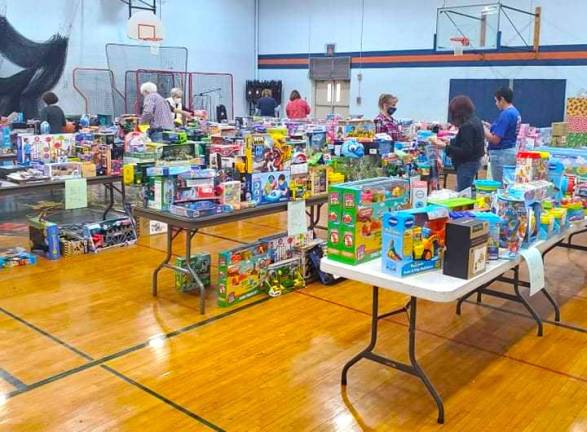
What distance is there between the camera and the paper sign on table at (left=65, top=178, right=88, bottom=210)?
552 centimetres

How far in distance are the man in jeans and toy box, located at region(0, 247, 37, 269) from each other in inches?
189

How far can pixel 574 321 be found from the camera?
14.4 ft

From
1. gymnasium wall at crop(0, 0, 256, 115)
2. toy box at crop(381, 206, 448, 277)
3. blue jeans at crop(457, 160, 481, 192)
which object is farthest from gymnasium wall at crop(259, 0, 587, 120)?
toy box at crop(381, 206, 448, 277)

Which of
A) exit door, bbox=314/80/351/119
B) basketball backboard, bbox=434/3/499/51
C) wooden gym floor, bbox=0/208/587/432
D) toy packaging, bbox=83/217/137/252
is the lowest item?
wooden gym floor, bbox=0/208/587/432

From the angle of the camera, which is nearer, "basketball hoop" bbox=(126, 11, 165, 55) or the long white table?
the long white table

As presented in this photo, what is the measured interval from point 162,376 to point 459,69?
11.8m

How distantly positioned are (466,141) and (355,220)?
125 inches

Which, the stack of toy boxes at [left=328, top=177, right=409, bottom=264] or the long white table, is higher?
the stack of toy boxes at [left=328, top=177, right=409, bottom=264]

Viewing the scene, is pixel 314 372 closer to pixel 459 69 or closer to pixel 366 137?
pixel 366 137

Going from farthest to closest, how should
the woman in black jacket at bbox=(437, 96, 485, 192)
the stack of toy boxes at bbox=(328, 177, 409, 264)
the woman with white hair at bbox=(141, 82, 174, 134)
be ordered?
the woman with white hair at bbox=(141, 82, 174, 134)
the woman in black jacket at bbox=(437, 96, 485, 192)
the stack of toy boxes at bbox=(328, 177, 409, 264)

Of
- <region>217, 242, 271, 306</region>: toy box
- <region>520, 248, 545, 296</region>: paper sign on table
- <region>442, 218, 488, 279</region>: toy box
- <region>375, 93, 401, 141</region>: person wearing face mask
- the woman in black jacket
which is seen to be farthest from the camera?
<region>375, 93, 401, 141</region>: person wearing face mask

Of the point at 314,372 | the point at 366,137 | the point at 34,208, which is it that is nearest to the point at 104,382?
the point at 314,372

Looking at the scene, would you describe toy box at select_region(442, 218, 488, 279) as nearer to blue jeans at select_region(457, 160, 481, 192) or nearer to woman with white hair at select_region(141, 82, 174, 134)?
blue jeans at select_region(457, 160, 481, 192)

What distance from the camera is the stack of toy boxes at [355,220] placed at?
3.04 metres
